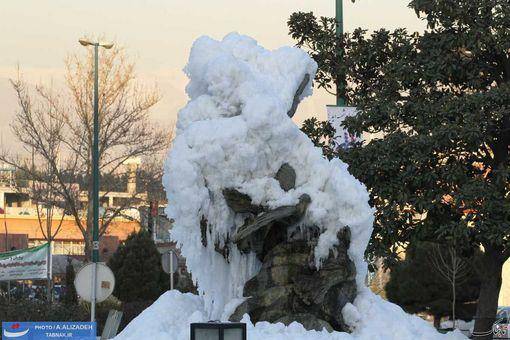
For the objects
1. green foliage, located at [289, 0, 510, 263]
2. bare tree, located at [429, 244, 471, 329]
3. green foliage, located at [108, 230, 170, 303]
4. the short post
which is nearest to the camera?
the short post

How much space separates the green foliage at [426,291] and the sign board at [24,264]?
16.2 m

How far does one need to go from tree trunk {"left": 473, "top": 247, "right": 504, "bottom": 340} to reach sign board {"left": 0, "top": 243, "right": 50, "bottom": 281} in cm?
1484

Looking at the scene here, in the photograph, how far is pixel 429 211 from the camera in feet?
53.7

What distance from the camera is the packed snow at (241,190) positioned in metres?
11.3

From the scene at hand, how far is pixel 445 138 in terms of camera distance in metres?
15.6

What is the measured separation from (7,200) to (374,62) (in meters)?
104

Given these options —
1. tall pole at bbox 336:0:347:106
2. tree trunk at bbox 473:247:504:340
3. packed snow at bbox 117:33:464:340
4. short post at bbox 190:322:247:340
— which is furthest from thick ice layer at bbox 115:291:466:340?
tall pole at bbox 336:0:347:106

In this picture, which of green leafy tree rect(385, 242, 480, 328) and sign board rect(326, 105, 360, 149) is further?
green leafy tree rect(385, 242, 480, 328)

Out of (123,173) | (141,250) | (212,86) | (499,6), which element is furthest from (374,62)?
(123,173)

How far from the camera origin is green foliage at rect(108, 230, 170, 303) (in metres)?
34.8

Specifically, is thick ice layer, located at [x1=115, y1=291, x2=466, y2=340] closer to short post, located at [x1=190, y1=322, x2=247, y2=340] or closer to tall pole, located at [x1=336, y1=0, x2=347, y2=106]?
short post, located at [x1=190, y1=322, x2=247, y2=340]

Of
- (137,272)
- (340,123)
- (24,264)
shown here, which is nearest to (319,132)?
(340,123)

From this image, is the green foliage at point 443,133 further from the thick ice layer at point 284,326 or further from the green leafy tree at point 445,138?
the thick ice layer at point 284,326

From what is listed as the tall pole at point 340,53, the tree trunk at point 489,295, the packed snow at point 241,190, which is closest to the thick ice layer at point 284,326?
the packed snow at point 241,190
